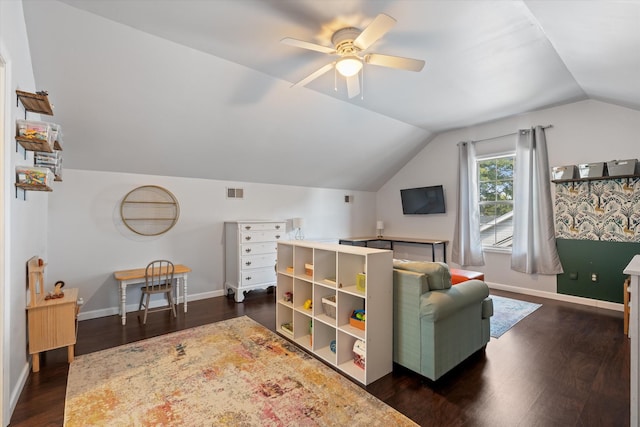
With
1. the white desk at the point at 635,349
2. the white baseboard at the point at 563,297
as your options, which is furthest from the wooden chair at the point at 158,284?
the white baseboard at the point at 563,297

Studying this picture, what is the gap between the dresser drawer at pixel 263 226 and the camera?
443cm

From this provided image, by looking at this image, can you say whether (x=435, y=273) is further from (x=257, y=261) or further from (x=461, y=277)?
(x=257, y=261)

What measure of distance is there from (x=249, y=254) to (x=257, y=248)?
0.16 meters

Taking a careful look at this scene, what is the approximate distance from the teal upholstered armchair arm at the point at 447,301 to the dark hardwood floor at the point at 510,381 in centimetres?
56

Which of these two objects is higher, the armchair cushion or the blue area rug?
the armchair cushion

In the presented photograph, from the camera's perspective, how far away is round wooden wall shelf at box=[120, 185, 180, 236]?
402cm

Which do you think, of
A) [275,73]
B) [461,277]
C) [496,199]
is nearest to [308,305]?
[461,277]

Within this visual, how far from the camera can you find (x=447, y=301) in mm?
2244

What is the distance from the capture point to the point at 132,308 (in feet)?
12.9

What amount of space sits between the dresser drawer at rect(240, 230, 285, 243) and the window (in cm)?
376

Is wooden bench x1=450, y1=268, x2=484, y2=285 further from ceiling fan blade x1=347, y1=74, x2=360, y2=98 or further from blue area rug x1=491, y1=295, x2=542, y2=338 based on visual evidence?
ceiling fan blade x1=347, y1=74, x2=360, y2=98

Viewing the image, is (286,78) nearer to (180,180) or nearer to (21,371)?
(180,180)

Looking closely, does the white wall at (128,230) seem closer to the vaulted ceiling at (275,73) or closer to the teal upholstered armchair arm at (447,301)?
the vaulted ceiling at (275,73)

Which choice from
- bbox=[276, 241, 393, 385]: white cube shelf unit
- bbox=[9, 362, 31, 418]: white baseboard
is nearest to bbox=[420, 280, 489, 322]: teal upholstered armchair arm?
bbox=[276, 241, 393, 385]: white cube shelf unit
